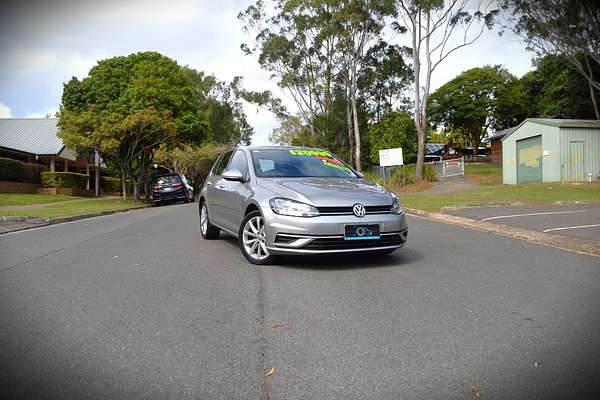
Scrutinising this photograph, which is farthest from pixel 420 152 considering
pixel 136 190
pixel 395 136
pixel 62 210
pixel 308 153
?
pixel 308 153

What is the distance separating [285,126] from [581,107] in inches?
1329

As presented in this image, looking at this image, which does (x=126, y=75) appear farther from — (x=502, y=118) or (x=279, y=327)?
(x=502, y=118)

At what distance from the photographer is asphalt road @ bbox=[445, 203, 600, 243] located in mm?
9234

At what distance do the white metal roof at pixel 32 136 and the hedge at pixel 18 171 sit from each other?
14.9 feet

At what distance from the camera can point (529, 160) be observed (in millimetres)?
28312

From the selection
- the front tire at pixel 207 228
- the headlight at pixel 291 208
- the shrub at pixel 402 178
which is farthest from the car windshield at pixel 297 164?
the shrub at pixel 402 178

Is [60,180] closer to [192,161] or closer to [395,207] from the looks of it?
[192,161]

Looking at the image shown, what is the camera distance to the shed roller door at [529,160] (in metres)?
27.4

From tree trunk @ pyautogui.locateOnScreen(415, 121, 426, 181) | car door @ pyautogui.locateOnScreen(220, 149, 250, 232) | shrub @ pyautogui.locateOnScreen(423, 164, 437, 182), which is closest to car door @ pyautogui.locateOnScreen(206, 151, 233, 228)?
car door @ pyautogui.locateOnScreen(220, 149, 250, 232)

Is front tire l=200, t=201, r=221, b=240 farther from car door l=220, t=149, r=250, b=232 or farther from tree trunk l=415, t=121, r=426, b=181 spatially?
tree trunk l=415, t=121, r=426, b=181

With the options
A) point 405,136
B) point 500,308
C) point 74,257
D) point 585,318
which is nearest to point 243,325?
point 500,308

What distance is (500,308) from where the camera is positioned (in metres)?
4.12

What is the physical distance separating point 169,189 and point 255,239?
22319mm

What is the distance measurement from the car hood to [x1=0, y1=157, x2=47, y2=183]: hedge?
→ 2881 cm
